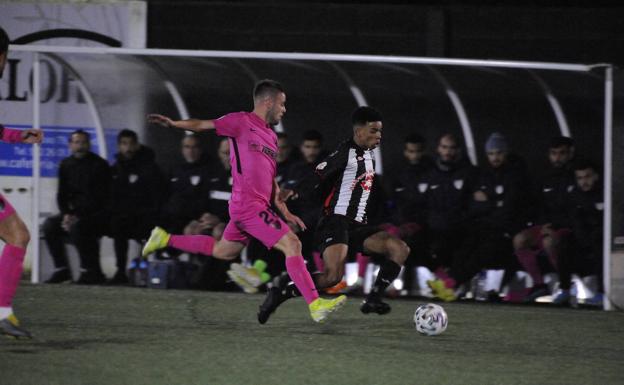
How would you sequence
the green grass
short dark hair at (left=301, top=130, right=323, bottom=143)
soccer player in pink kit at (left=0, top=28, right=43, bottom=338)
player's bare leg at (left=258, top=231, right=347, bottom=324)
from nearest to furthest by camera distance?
the green grass, soccer player in pink kit at (left=0, top=28, right=43, bottom=338), player's bare leg at (left=258, top=231, right=347, bottom=324), short dark hair at (left=301, top=130, right=323, bottom=143)

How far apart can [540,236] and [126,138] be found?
378 centimetres

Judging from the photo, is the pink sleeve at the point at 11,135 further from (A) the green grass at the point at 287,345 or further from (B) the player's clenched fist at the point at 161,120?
(A) the green grass at the point at 287,345

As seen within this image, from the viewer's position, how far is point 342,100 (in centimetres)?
1088

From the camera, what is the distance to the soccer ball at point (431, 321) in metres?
7.07

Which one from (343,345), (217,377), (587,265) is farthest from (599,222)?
(217,377)

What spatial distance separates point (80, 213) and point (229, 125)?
3.47m

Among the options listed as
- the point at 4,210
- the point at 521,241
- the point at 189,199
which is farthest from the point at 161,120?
the point at 521,241

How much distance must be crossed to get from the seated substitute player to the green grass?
34 cm

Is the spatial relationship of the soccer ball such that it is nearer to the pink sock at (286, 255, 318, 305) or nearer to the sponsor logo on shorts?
the pink sock at (286, 255, 318, 305)

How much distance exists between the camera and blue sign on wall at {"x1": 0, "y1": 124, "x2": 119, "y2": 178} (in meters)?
10.6

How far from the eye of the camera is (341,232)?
25.2 feet

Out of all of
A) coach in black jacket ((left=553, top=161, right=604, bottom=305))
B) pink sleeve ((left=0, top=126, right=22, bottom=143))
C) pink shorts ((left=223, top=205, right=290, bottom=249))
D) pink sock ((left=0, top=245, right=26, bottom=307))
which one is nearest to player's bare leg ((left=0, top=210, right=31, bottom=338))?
pink sock ((left=0, top=245, right=26, bottom=307))

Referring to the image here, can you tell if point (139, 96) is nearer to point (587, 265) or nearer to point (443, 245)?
point (443, 245)

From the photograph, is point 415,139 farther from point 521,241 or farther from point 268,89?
point 268,89
